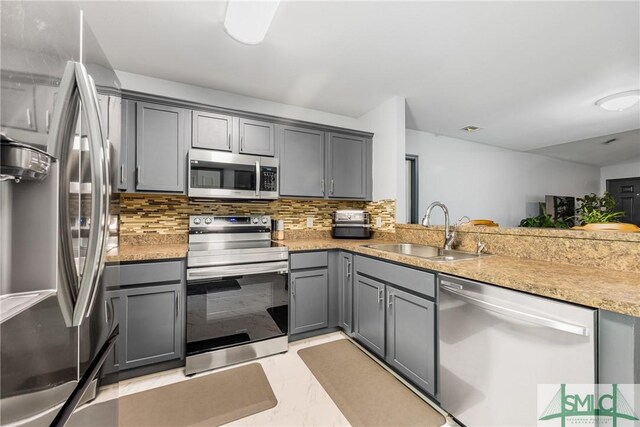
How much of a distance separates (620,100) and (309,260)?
357 cm

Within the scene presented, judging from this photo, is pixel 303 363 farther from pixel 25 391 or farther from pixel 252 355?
pixel 25 391

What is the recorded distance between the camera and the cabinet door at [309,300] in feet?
7.72

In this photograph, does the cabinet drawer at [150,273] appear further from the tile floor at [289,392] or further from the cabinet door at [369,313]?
the cabinet door at [369,313]

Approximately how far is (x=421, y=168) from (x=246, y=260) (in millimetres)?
2953

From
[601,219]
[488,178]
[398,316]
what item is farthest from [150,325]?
[488,178]

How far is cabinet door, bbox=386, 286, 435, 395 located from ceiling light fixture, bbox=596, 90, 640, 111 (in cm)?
317

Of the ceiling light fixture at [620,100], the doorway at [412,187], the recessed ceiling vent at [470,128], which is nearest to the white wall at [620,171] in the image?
the ceiling light fixture at [620,100]

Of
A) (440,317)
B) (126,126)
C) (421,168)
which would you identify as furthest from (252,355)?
(421,168)

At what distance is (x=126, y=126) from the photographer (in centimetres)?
213

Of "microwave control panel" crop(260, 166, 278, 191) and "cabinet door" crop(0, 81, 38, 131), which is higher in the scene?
"microwave control panel" crop(260, 166, 278, 191)

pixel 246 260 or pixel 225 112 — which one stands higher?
pixel 225 112

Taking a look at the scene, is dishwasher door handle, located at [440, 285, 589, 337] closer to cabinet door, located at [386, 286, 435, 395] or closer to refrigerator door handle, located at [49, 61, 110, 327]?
cabinet door, located at [386, 286, 435, 395]

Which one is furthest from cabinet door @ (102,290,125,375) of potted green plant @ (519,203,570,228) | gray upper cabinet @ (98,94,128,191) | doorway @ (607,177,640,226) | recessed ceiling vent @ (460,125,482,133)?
doorway @ (607,177,640,226)

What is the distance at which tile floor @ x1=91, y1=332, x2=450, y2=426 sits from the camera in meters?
1.54
